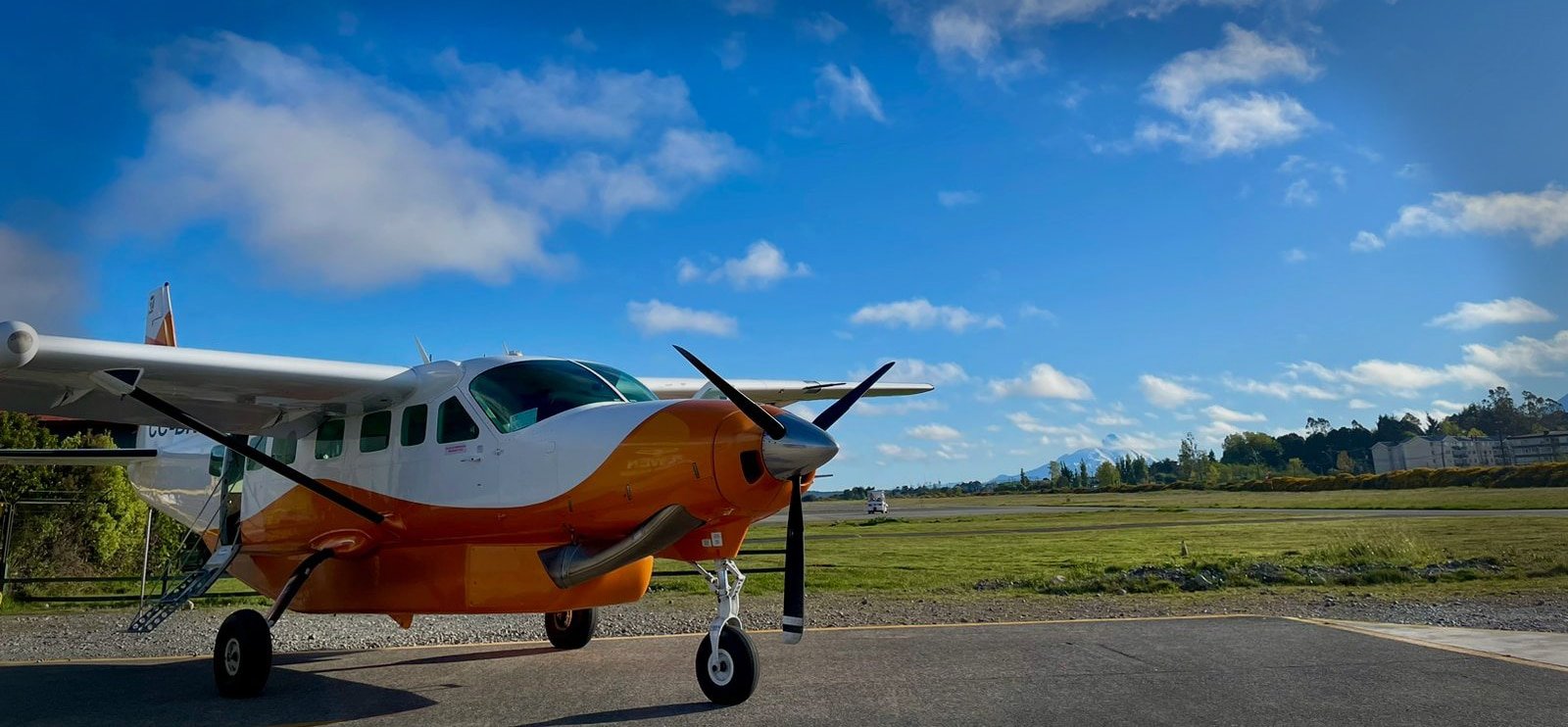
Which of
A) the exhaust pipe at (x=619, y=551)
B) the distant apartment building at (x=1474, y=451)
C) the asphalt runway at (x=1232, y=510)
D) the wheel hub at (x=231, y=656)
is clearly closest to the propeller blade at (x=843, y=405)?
the exhaust pipe at (x=619, y=551)

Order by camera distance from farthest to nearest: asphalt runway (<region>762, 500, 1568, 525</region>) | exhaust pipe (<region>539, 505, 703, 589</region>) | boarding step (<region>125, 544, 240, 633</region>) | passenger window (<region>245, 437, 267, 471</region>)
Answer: asphalt runway (<region>762, 500, 1568, 525</region>) → passenger window (<region>245, 437, 267, 471</region>) → boarding step (<region>125, 544, 240, 633</region>) → exhaust pipe (<region>539, 505, 703, 589</region>)

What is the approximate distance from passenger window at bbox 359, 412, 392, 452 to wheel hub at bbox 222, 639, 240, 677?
2105mm

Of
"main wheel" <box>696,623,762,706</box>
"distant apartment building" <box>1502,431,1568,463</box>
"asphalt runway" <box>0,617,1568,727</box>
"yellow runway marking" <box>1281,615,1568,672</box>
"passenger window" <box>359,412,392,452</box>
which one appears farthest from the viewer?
"distant apartment building" <box>1502,431,1568,463</box>

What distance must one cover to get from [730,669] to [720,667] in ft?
0.37

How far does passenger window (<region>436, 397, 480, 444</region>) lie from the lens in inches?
311

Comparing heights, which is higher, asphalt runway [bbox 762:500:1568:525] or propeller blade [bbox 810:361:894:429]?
propeller blade [bbox 810:361:894:429]

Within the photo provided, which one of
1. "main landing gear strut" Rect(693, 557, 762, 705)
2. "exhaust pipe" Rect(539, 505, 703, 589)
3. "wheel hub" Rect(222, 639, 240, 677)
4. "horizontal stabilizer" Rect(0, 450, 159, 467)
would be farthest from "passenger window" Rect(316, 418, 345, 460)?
"main landing gear strut" Rect(693, 557, 762, 705)

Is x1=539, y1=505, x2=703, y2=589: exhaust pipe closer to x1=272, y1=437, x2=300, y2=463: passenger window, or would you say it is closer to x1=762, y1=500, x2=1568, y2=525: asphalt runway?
x1=272, y1=437, x2=300, y2=463: passenger window

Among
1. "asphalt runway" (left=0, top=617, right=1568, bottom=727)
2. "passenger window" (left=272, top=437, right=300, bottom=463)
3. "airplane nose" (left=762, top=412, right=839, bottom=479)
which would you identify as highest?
"passenger window" (left=272, top=437, right=300, bottom=463)

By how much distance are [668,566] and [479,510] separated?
1672 cm

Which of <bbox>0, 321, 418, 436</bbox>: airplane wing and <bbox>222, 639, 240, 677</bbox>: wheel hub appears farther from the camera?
<bbox>222, 639, 240, 677</bbox>: wheel hub

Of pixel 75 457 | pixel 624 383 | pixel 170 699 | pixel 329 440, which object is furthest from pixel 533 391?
pixel 75 457

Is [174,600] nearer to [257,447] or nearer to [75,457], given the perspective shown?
[257,447]

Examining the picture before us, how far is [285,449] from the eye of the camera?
10102 millimetres
